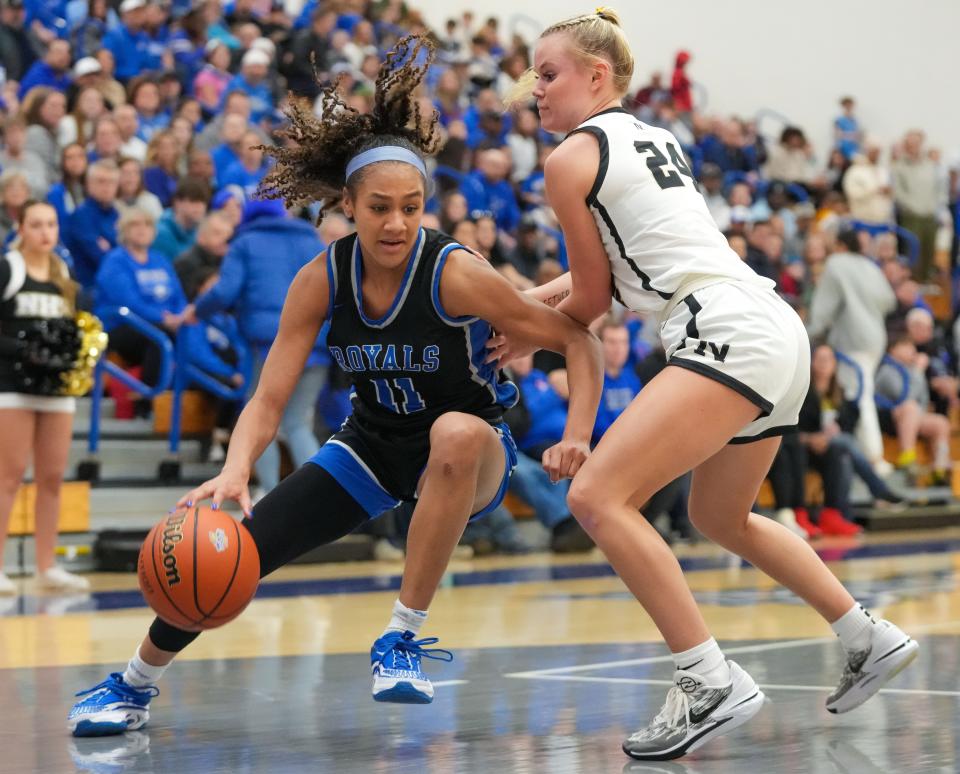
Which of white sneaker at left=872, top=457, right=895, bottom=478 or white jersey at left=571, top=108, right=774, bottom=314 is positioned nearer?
white jersey at left=571, top=108, right=774, bottom=314

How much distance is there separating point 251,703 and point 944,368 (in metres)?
12.2

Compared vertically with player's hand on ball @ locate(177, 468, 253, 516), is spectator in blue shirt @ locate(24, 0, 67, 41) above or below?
above

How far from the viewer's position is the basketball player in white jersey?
4.05 m

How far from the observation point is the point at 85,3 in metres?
14.9

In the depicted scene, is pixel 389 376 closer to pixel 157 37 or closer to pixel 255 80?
pixel 255 80

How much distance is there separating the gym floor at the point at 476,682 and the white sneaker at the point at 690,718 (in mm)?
49

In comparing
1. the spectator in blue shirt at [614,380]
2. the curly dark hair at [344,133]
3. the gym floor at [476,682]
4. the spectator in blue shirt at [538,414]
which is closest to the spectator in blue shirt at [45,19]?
the spectator in blue shirt at [538,414]

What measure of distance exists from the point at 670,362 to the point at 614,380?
23.8ft

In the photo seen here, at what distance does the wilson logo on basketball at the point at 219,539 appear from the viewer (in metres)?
4.14

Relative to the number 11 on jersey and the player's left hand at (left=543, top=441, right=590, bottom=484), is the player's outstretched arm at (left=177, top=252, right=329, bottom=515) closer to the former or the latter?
the number 11 on jersey

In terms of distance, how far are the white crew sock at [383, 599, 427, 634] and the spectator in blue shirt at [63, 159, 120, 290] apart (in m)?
6.77

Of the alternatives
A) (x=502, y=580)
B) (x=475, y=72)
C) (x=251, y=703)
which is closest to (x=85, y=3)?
(x=475, y=72)

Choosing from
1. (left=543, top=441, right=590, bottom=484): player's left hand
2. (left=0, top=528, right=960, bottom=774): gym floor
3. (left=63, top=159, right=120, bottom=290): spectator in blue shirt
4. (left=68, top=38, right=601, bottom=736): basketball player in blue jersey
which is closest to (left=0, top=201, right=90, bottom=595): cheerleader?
(left=0, top=528, right=960, bottom=774): gym floor

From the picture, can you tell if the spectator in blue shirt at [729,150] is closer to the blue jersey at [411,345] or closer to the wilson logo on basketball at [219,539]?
the blue jersey at [411,345]
